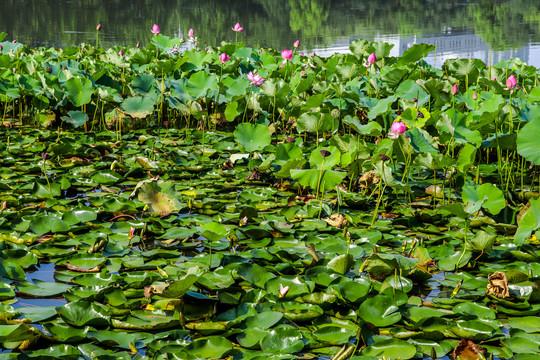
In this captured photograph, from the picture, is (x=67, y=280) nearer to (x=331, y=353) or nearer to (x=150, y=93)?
(x=331, y=353)

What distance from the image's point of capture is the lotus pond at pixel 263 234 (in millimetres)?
1503

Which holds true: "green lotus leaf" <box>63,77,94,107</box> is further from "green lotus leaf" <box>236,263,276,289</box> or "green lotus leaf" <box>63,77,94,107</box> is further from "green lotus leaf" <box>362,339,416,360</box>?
"green lotus leaf" <box>362,339,416,360</box>

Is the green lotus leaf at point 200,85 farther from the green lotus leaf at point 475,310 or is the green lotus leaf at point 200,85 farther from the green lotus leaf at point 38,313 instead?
the green lotus leaf at point 475,310

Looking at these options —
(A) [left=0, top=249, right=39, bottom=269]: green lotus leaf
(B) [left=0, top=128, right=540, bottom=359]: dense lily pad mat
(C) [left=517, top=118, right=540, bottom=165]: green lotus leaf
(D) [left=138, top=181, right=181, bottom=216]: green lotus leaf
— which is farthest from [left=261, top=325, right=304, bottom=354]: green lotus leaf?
(C) [left=517, top=118, right=540, bottom=165]: green lotus leaf

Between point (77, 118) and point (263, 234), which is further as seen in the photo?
point (77, 118)

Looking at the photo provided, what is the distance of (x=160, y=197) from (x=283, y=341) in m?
1.18

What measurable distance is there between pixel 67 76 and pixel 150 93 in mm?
619

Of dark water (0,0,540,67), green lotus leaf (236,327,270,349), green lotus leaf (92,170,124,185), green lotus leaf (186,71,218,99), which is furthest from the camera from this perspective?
dark water (0,0,540,67)

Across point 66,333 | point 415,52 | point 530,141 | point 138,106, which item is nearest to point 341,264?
Answer: point 66,333

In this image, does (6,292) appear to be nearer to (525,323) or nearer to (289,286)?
(289,286)

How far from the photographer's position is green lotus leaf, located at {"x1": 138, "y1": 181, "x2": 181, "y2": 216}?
2400mm

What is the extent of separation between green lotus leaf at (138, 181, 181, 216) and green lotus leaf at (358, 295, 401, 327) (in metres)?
1.10

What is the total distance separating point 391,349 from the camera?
1.44 m

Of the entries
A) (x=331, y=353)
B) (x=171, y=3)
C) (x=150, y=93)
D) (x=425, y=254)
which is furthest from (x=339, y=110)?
(x=171, y=3)
